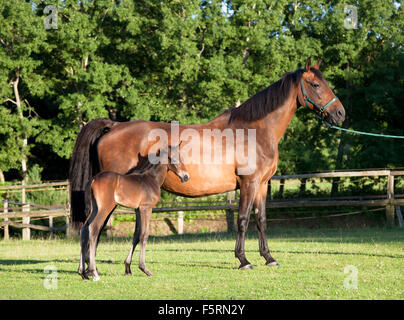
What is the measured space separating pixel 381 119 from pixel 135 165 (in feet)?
66.7

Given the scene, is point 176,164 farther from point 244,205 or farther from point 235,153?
point 244,205

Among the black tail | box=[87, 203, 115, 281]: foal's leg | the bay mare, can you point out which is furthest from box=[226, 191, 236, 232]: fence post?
box=[87, 203, 115, 281]: foal's leg

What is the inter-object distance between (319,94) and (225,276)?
3.18 m

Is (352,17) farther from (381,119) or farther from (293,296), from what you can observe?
→ (293,296)

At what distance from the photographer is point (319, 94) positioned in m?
8.12

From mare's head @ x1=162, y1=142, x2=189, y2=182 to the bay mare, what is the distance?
40cm

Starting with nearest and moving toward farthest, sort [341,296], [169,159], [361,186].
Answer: [341,296] → [169,159] → [361,186]

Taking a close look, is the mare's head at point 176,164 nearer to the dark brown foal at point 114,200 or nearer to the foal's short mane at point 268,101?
the dark brown foal at point 114,200

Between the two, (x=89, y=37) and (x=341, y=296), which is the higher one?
(x=89, y=37)

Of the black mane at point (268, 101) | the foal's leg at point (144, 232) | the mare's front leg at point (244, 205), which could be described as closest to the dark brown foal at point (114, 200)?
the foal's leg at point (144, 232)

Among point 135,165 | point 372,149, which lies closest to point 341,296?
point 135,165

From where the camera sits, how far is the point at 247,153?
7.86m

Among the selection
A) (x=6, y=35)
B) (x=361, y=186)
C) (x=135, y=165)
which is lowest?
(x=361, y=186)
